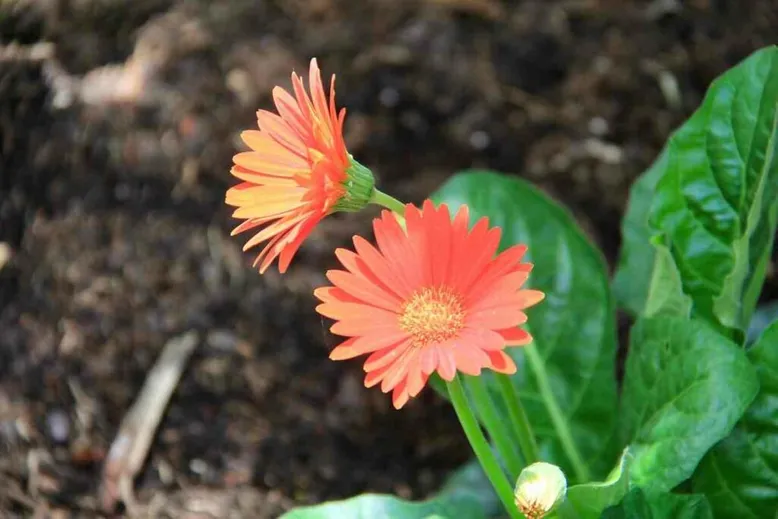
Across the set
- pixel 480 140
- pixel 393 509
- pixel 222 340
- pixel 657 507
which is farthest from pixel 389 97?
pixel 657 507

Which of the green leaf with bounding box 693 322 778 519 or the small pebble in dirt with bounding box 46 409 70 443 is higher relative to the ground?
the small pebble in dirt with bounding box 46 409 70 443

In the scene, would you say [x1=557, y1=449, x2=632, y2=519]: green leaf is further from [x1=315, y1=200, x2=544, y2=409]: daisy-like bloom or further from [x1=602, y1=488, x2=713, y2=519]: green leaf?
[x1=315, y1=200, x2=544, y2=409]: daisy-like bloom

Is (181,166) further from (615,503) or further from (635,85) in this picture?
(615,503)

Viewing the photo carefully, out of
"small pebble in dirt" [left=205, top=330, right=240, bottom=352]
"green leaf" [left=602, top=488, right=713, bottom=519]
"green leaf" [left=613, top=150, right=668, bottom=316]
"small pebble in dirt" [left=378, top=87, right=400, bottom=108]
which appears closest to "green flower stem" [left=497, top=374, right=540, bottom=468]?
"green leaf" [left=602, top=488, right=713, bottom=519]

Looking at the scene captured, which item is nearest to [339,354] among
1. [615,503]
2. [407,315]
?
[407,315]

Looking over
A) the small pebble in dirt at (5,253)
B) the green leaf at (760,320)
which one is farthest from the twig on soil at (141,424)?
the green leaf at (760,320)

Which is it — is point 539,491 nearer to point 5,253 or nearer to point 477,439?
point 477,439
